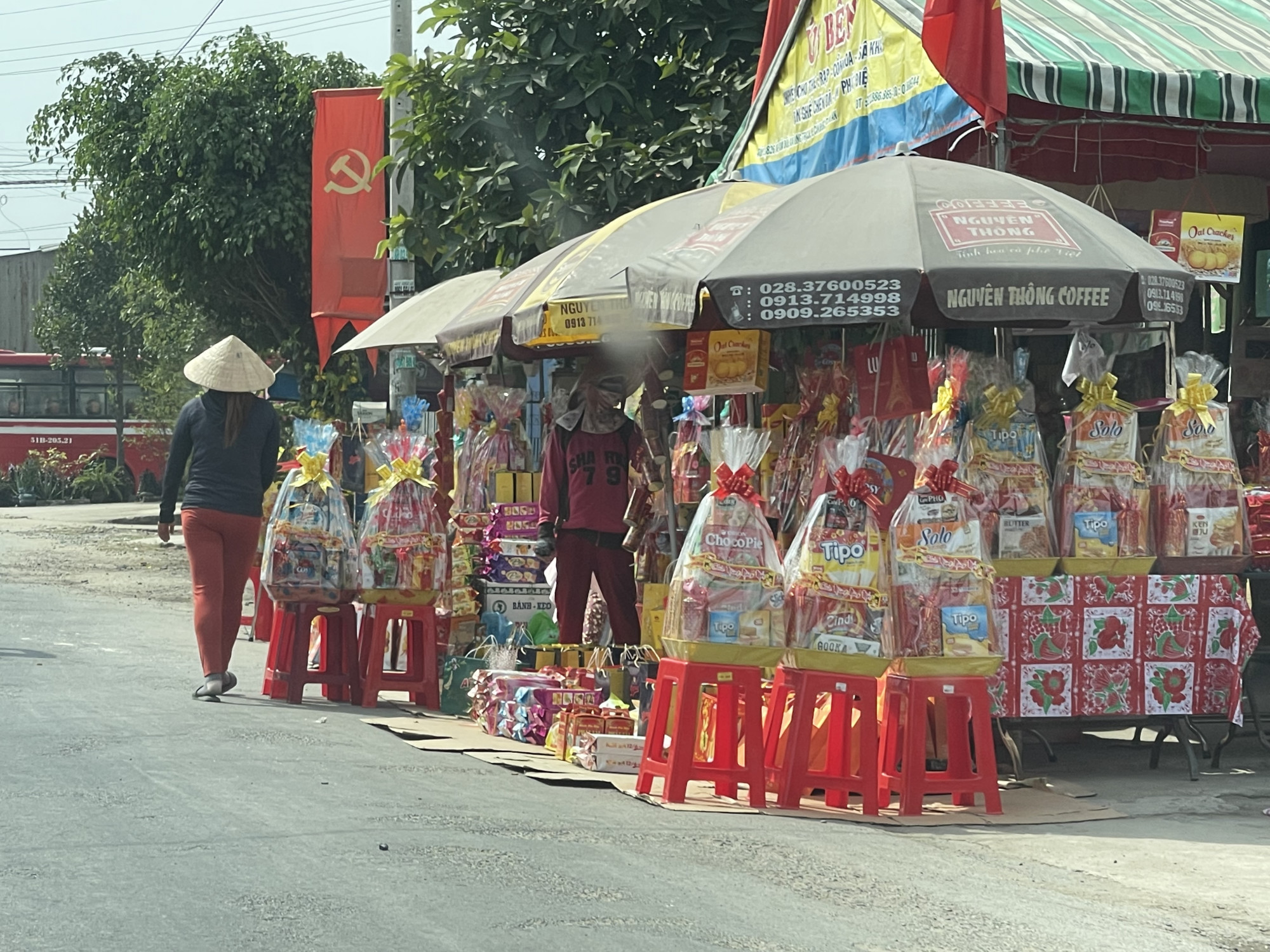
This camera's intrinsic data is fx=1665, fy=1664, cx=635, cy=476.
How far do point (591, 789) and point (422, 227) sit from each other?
790cm

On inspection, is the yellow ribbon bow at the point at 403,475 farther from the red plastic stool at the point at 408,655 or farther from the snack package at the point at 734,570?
the snack package at the point at 734,570

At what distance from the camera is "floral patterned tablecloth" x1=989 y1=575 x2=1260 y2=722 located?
26.8 feet

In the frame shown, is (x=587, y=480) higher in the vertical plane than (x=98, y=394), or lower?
lower

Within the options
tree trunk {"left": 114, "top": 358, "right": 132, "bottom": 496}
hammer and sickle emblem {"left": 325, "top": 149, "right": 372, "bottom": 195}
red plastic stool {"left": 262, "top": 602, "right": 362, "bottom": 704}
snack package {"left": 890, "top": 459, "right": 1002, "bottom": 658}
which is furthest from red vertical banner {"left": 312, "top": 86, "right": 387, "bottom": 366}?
tree trunk {"left": 114, "top": 358, "right": 132, "bottom": 496}

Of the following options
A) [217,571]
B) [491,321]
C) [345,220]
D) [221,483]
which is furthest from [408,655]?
[345,220]

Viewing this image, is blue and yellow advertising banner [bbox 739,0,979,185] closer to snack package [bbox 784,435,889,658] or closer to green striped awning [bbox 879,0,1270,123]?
green striped awning [bbox 879,0,1270,123]

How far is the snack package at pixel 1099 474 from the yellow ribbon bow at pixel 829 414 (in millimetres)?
1200

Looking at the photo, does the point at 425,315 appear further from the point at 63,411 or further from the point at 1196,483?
the point at 63,411

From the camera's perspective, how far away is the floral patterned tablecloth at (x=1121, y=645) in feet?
26.8

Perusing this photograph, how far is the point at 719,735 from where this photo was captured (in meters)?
7.43

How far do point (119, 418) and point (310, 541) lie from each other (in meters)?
31.3

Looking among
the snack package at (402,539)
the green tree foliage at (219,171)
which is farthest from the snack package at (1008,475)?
the green tree foliage at (219,171)

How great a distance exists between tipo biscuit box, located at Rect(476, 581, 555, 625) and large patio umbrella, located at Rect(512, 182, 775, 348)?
6.79 ft

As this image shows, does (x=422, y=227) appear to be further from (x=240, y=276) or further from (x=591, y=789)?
(x=240, y=276)
